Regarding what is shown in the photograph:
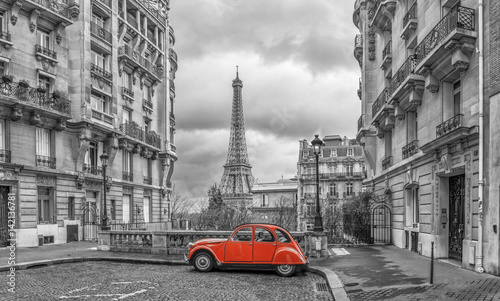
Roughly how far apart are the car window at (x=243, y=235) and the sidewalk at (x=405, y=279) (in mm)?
2782

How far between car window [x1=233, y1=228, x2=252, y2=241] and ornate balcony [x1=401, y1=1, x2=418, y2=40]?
12.0 meters

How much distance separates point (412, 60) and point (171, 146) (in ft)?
101

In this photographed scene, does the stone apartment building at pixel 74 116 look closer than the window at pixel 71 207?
Yes

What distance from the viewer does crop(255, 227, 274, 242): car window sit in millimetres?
14430

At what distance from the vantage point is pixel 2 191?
2425 centimetres

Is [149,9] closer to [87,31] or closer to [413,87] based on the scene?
[87,31]

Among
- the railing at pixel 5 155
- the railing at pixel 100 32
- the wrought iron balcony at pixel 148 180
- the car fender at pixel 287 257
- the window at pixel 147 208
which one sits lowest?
the window at pixel 147 208

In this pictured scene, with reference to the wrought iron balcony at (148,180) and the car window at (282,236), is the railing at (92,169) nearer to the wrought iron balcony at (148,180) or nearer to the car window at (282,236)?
the wrought iron balcony at (148,180)

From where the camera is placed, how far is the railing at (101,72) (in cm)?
3224

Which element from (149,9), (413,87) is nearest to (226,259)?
(413,87)

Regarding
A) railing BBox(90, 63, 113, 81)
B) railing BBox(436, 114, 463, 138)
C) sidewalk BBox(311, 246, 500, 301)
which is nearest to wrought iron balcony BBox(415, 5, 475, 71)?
railing BBox(436, 114, 463, 138)

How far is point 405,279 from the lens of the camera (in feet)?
40.3

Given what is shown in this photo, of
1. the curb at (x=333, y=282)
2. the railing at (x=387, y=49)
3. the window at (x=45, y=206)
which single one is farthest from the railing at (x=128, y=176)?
the curb at (x=333, y=282)

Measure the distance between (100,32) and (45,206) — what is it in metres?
13.2
